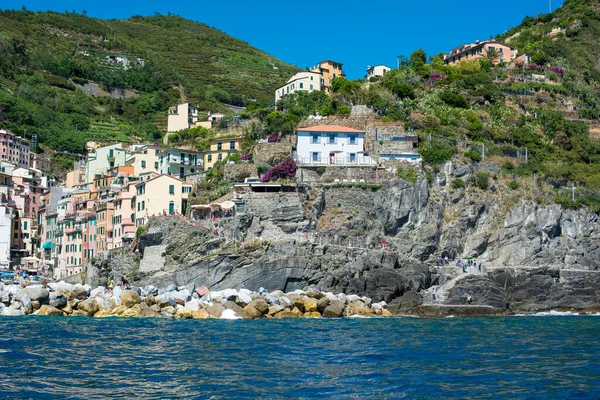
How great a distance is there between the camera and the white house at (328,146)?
211 feet

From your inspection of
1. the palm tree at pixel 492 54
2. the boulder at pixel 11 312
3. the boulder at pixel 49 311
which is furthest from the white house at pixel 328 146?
the palm tree at pixel 492 54

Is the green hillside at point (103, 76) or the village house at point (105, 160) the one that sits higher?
the green hillside at point (103, 76)

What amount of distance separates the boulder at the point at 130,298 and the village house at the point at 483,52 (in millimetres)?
60187

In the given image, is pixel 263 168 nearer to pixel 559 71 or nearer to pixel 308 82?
pixel 308 82

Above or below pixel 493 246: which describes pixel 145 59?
above

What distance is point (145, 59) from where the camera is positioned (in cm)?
16062

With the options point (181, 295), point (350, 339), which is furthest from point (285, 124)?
point (350, 339)

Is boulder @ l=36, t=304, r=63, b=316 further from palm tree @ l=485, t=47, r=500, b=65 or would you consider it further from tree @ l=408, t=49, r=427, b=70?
palm tree @ l=485, t=47, r=500, b=65

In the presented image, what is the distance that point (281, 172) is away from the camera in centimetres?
6184

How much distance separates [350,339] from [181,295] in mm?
18268

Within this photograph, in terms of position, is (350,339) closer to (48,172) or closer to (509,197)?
(509,197)

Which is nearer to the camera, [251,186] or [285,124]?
[251,186]

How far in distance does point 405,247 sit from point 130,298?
20.2 meters

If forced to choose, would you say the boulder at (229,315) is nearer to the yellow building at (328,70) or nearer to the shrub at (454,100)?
the shrub at (454,100)
